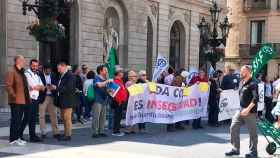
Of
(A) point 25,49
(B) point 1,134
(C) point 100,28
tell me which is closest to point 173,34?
(C) point 100,28

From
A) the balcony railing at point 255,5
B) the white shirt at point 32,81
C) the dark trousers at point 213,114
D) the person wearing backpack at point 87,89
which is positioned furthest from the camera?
the balcony railing at point 255,5

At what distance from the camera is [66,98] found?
13328 mm

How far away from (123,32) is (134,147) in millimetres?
15698

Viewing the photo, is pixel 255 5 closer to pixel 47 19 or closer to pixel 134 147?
pixel 47 19

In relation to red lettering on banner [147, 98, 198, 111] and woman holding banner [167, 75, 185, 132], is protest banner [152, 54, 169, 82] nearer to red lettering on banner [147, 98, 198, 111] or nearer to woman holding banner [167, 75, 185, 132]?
woman holding banner [167, 75, 185, 132]

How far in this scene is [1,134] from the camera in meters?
14.0

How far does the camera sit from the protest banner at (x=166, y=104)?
15.8m

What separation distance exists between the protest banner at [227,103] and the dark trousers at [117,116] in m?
3.71

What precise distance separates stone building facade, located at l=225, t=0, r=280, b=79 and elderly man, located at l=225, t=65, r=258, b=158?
40692 mm

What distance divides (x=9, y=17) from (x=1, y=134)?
7.17m

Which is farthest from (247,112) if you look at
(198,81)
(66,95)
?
(198,81)

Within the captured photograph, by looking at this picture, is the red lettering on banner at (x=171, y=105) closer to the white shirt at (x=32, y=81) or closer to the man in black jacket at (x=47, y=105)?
the man in black jacket at (x=47, y=105)

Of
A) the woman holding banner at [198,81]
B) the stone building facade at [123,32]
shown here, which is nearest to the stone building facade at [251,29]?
the stone building facade at [123,32]

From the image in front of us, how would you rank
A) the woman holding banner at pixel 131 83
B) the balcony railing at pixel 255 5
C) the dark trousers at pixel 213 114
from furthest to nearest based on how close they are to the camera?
the balcony railing at pixel 255 5 → the dark trousers at pixel 213 114 → the woman holding banner at pixel 131 83
